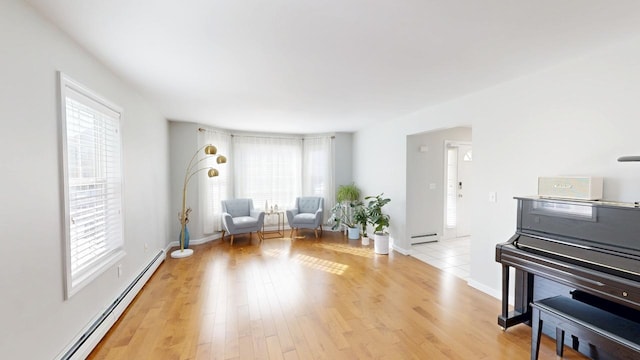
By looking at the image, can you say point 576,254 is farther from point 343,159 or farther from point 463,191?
point 343,159

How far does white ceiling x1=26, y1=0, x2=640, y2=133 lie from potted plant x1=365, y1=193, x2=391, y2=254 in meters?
2.15

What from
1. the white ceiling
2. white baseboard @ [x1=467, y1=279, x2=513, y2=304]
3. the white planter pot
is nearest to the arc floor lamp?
the white ceiling

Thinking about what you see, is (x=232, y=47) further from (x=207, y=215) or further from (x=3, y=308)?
(x=207, y=215)

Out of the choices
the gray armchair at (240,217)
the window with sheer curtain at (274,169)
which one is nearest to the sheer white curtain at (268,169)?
the window with sheer curtain at (274,169)

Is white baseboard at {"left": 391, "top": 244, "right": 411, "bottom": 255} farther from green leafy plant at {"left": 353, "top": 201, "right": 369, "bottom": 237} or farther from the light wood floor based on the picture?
green leafy plant at {"left": 353, "top": 201, "right": 369, "bottom": 237}

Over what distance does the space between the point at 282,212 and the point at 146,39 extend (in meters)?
4.62

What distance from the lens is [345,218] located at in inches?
→ 233

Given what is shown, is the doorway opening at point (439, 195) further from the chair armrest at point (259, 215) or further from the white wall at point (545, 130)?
the chair armrest at point (259, 215)

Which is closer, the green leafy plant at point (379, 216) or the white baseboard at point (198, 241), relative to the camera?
the green leafy plant at point (379, 216)

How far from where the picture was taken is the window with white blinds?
1943mm

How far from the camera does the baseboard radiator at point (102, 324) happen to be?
1.90 metres

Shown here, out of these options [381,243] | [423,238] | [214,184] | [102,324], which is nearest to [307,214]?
[381,243]

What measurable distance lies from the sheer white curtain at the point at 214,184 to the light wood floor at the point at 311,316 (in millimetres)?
1335

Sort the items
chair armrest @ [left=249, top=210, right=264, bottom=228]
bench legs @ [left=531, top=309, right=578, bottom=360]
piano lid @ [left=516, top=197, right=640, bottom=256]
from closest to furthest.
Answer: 1. piano lid @ [left=516, top=197, right=640, bottom=256]
2. bench legs @ [left=531, top=309, right=578, bottom=360]
3. chair armrest @ [left=249, top=210, right=264, bottom=228]
